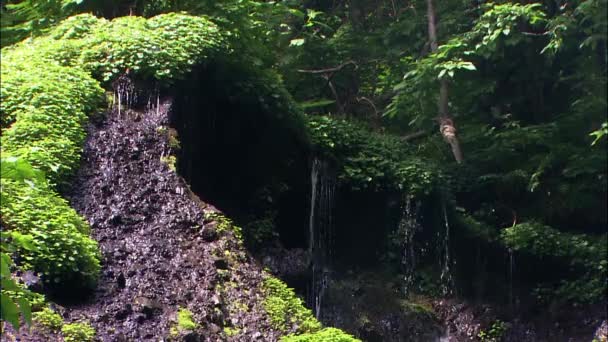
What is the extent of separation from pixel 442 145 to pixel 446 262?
9.61ft

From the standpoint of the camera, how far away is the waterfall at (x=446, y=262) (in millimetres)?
11680

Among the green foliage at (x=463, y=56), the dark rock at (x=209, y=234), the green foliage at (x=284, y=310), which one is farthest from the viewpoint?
the green foliage at (x=463, y=56)

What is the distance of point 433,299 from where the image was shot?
11562 millimetres

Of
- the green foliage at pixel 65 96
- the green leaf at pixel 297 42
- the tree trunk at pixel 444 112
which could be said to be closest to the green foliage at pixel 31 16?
the green foliage at pixel 65 96

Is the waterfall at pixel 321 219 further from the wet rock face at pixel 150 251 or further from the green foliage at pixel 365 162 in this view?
the wet rock face at pixel 150 251

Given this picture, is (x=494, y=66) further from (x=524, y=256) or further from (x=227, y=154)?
(x=227, y=154)

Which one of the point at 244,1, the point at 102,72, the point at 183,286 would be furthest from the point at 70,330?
the point at 244,1

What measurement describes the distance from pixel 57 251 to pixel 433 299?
7051mm

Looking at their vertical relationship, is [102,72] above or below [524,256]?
above

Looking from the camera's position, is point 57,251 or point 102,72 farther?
point 102,72

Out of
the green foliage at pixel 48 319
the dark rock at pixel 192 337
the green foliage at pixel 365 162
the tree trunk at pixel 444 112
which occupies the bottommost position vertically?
the dark rock at pixel 192 337

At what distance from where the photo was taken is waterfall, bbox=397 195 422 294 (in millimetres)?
11500

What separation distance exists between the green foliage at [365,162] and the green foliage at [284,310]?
417cm

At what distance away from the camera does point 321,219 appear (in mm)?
10992
